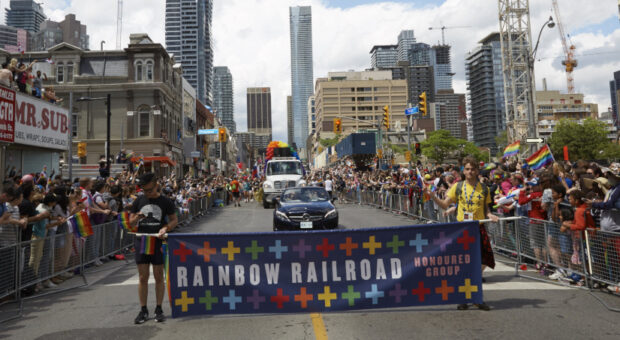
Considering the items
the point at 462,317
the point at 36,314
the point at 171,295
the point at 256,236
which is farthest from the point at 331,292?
the point at 36,314

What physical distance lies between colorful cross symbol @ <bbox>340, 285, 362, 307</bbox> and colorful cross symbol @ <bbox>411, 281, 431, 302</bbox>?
0.71 metres

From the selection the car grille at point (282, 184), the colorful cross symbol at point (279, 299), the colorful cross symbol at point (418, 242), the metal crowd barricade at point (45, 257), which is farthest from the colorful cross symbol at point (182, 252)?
the car grille at point (282, 184)

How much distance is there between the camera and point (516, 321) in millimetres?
5199

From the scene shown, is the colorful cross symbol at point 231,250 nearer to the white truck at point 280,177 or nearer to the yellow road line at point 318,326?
the yellow road line at point 318,326

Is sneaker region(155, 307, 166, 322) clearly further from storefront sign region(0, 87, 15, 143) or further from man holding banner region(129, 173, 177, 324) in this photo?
storefront sign region(0, 87, 15, 143)

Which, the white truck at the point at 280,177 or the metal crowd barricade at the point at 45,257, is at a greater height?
the white truck at the point at 280,177

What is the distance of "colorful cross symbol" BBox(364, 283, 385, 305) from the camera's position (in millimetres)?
5414

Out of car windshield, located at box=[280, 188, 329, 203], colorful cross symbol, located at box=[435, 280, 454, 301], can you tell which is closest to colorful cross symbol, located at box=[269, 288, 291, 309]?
colorful cross symbol, located at box=[435, 280, 454, 301]

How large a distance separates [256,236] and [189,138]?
54461mm

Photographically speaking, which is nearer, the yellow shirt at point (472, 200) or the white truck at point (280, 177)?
the yellow shirt at point (472, 200)

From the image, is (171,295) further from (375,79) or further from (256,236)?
(375,79)

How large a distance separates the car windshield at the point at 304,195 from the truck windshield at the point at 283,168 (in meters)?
11.9

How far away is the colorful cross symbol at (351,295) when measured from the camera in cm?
538

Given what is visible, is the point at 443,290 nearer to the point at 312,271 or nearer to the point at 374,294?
the point at 374,294
